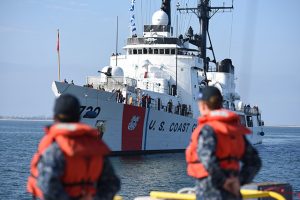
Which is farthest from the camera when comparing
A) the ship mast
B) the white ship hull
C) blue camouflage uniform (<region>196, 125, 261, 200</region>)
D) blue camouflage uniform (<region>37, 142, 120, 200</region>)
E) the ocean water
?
the ship mast

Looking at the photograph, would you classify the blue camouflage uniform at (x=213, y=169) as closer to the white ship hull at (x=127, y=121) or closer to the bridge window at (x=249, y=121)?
the white ship hull at (x=127, y=121)

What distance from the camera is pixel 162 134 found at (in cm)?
3447

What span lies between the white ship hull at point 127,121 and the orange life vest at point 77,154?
938 inches

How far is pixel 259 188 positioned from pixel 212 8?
43.2m

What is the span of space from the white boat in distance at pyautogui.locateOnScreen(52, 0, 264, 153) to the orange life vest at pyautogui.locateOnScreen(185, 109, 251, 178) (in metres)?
23.4

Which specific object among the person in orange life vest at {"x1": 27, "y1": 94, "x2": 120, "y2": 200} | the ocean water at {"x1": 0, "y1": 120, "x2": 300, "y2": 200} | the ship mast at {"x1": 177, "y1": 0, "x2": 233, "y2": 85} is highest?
the ship mast at {"x1": 177, "y1": 0, "x2": 233, "y2": 85}

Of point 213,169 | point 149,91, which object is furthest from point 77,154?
point 149,91

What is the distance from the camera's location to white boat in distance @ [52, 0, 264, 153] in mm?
30438

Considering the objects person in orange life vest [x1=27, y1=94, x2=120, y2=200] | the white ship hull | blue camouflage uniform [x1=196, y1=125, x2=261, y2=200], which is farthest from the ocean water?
person in orange life vest [x1=27, y1=94, x2=120, y2=200]

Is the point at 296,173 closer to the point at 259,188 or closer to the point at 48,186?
the point at 259,188

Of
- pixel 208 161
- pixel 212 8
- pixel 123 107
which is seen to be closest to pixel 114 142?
pixel 123 107

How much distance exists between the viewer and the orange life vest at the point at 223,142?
4.77m

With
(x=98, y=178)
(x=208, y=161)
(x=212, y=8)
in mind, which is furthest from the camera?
(x=212, y=8)

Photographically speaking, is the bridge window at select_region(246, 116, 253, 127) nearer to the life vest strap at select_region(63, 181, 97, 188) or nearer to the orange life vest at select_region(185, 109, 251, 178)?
the orange life vest at select_region(185, 109, 251, 178)
